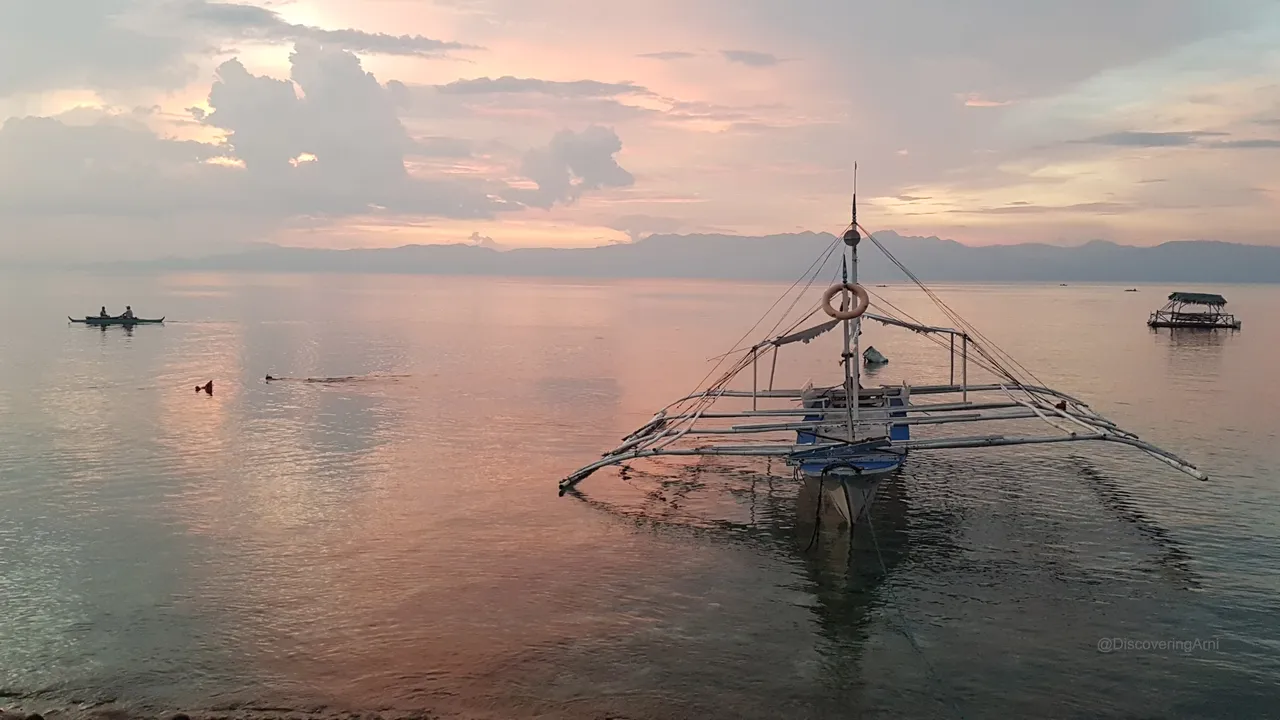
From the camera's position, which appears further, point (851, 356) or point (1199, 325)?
point (1199, 325)

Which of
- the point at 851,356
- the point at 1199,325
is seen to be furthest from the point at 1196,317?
the point at 851,356

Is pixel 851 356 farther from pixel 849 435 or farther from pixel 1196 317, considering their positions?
pixel 1196 317

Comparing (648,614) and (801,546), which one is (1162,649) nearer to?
(801,546)

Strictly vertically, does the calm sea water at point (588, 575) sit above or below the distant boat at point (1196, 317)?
below

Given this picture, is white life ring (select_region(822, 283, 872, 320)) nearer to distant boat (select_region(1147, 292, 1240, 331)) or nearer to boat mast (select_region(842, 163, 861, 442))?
boat mast (select_region(842, 163, 861, 442))

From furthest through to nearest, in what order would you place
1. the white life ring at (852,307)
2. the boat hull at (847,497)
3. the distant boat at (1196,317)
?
1. the distant boat at (1196,317)
2. the white life ring at (852,307)
3. the boat hull at (847,497)

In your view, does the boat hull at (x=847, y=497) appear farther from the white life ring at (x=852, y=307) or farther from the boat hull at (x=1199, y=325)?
the boat hull at (x=1199, y=325)

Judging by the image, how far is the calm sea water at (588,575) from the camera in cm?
1320

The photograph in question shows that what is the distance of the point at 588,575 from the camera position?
58.3 ft

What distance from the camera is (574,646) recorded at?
→ 14.5 metres

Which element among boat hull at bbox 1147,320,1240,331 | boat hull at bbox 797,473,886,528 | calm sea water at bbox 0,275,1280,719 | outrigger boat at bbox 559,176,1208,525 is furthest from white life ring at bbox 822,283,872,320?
boat hull at bbox 1147,320,1240,331

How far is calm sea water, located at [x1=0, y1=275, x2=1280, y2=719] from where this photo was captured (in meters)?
13.2

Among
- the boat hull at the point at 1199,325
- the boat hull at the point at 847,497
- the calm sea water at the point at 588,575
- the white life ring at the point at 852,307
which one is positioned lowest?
the calm sea water at the point at 588,575

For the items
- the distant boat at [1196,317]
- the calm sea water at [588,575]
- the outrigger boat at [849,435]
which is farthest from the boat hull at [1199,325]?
the outrigger boat at [849,435]
